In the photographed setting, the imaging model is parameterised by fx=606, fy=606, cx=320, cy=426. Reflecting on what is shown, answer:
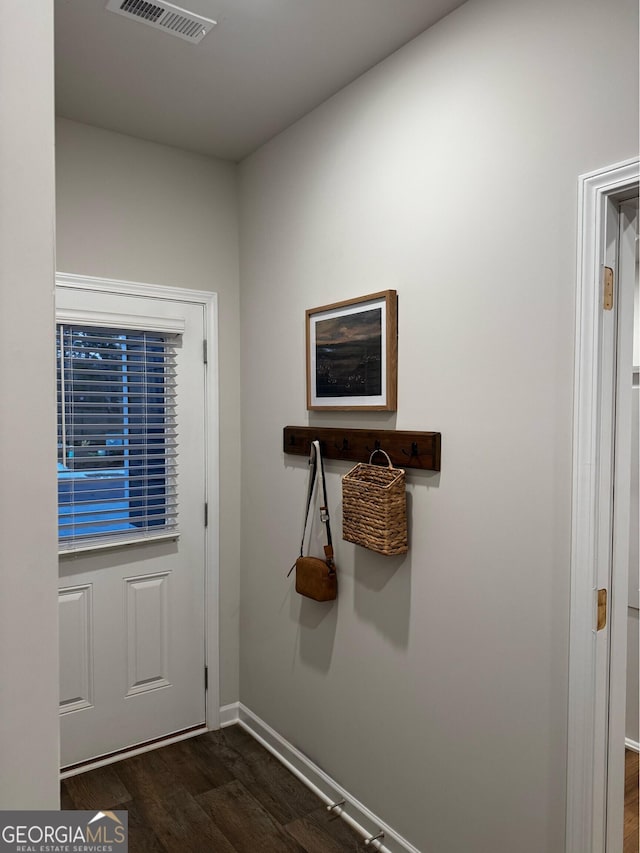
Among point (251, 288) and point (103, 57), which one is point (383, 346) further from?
point (103, 57)

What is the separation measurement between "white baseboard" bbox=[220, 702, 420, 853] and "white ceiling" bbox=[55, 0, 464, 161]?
8.70ft

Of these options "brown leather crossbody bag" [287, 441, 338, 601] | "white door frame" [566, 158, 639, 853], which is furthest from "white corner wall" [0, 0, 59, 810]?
"brown leather crossbody bag" [287, 441, 338, 601]

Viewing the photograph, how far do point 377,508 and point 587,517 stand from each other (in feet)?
2.17

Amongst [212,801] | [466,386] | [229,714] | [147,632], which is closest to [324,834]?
[212,801]

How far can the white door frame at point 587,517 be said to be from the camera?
58.4 inches

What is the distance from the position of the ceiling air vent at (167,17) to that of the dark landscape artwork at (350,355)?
1019mm

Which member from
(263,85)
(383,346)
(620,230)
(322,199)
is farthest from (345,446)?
(263,85)

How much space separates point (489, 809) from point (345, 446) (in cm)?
122

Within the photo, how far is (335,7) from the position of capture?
1797 millimetres

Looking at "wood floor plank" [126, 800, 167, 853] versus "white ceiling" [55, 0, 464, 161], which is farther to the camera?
"wood floor plank" [126, 800, 167, 853]

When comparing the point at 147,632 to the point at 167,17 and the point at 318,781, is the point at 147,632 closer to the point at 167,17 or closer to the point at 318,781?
the point at 318,781

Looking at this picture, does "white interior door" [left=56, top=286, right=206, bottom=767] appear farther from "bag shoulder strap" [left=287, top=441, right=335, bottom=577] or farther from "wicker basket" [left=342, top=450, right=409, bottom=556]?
"wicker basket" [left=342, top=450, right=409, bottom=556]

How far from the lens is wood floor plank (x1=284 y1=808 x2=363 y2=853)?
2.14 m

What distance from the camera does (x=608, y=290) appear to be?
151 centimetres
